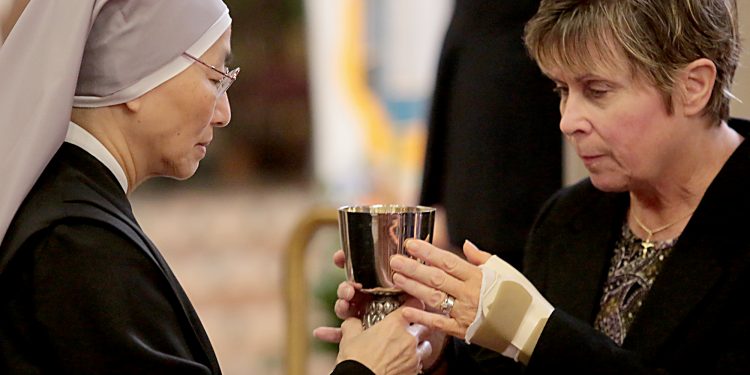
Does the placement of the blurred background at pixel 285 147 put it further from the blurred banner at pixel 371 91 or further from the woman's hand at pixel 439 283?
the woman's hand at pixel 439 283

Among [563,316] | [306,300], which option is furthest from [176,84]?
[306,300]

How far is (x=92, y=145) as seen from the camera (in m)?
2.00

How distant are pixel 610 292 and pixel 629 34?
59 cm

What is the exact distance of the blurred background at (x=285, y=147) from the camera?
271 inches

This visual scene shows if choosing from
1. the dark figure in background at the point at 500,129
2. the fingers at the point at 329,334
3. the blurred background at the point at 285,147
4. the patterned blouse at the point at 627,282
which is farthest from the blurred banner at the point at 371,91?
the fingers at the point at 329,334

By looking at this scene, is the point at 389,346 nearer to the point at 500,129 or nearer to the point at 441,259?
the point at 441,259

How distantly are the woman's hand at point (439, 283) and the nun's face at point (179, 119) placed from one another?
46 cm

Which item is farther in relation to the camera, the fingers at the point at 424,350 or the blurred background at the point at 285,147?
the blurred background at the point at 285,147

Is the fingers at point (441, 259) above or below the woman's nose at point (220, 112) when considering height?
below

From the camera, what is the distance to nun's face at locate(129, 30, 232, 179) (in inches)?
80.9

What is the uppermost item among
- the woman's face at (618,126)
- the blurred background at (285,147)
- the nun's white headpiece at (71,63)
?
the nun's white headpiece at (71,63)

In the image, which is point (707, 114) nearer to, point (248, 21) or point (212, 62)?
point (212, 62)

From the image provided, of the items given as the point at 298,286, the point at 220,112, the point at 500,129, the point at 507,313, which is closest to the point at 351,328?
the point at 507,313

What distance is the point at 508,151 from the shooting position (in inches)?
128
